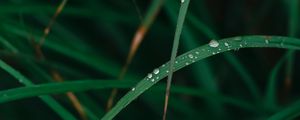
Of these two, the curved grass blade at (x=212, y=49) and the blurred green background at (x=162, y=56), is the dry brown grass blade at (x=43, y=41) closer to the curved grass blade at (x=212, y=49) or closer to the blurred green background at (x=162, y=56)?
the blurred green background at (x=162, y=56)

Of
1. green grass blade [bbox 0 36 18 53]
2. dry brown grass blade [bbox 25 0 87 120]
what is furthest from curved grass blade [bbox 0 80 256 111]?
green grass blade [bbox 0 36 18 53]

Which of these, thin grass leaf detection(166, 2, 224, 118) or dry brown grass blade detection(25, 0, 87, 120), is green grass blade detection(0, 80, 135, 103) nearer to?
dry brown grass blade detection(25, 0, 87, 120)

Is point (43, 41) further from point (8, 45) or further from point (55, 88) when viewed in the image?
point (55, 88)

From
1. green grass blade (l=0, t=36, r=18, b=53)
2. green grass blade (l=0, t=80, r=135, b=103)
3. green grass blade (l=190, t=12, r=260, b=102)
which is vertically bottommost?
green grass blade (l=0, t=80, r=135, b=103)

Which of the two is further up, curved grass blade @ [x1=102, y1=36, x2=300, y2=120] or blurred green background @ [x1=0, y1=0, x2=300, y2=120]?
blurred green background @ [x1=0, y1=0, x2=300, y2=120]

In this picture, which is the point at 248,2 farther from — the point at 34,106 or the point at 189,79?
the point at 34,106

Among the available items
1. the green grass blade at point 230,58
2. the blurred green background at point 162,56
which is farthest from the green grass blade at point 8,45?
the green grass blade at point 230,58

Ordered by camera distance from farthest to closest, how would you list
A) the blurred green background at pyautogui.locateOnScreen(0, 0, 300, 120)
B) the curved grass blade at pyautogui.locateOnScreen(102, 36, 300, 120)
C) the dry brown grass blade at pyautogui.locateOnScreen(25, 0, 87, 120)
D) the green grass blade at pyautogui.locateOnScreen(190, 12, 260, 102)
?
the blurred green background at pyautogui.locateOnScreen(0, 0, 300, 120)
the green grass blade at pyautogui.locateOnScreen(190, 12, 260, 102)
the dry brown grass blade at pyautogui.locateOnScreen(25, 0, 87, 120)
the curved grass blade at pyautogui.locateOnScreen(102, 36, 300, 120)

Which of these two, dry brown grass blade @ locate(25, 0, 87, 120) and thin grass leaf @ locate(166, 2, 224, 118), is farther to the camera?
thin grass leaf @ locate(166, 2, 224, 118)

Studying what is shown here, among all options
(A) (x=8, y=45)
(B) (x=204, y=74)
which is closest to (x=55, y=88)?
(A) (x=8, y=45)
